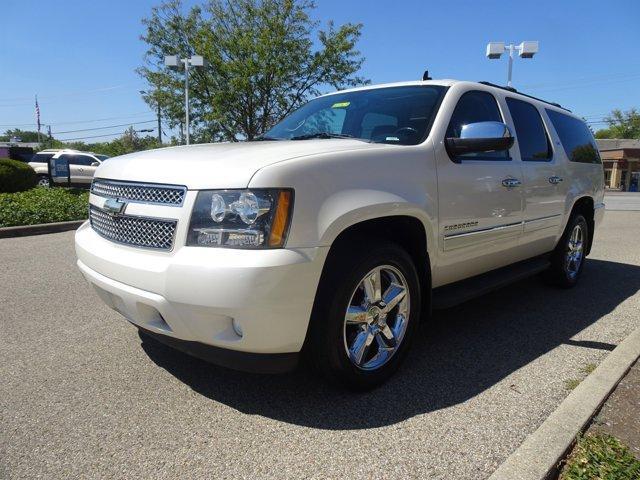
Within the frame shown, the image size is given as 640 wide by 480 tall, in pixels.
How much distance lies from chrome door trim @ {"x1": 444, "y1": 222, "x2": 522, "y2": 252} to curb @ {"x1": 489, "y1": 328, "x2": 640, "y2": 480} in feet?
3.60

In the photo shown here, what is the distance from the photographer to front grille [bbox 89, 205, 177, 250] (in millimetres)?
2481

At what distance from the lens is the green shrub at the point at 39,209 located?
910 cm

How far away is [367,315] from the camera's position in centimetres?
280

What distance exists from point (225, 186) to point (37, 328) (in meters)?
2.53

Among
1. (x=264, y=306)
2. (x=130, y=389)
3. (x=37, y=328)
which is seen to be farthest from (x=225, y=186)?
(x=37, y=328)

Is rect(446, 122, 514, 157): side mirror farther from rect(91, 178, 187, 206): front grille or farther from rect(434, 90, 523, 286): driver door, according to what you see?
rect(91, 178, 187, 206): front grille

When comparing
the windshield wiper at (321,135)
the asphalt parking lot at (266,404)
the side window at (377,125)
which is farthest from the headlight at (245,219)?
the side window at (377,125)

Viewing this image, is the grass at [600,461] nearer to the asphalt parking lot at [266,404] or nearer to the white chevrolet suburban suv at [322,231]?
the asphalt parking lot at [266,404]

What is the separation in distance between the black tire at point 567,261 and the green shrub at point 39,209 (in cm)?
881

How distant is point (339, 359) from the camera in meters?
2.65

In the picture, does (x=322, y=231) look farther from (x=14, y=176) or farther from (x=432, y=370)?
(x=14, y=176)

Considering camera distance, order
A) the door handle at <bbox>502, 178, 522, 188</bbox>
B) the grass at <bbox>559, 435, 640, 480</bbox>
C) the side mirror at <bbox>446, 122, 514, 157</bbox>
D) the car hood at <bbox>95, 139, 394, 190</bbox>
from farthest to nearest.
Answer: the door handle at <bbox>502, 178, 522, 188</bbox>
the side mirror at <bbox>446, 122, 514, 157</bbox>
the car hood at <bbox>95, 139, 394, 190</bbox>
the grass at <bbox>559, 435, 640, 480</bbox>


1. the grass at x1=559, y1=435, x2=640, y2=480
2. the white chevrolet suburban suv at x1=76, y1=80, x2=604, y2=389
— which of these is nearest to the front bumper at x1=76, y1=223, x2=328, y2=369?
the white chevrolet suburban suv at x1=76, y1=80, x2=604, y2=389

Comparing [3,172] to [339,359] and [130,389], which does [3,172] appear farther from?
[339,359]
